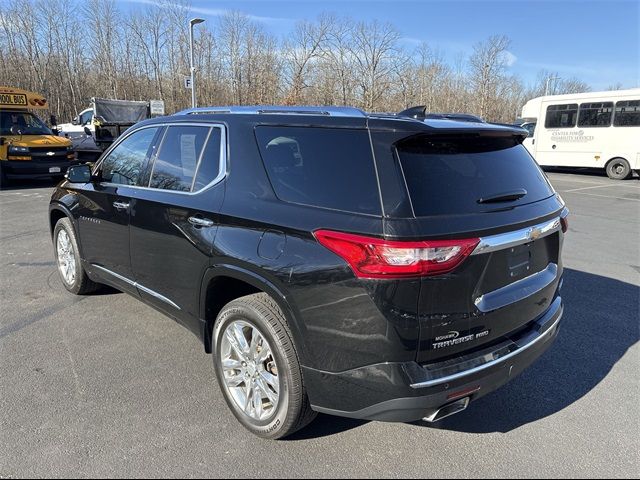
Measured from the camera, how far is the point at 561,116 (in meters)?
19.1

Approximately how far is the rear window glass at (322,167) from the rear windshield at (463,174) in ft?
0.64

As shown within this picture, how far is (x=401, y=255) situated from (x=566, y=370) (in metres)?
2.24

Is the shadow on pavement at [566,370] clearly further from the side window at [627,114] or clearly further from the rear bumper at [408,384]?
the side window at [627,114]

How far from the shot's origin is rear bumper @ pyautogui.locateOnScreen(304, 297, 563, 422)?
2.20 metres

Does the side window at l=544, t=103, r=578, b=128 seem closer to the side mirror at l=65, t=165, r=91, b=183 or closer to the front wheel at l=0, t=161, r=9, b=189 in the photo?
the side mirror at l=65, t=165, r=91, b=183

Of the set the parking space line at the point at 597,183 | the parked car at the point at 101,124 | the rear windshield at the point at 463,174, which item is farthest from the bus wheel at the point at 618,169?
the parked car at the point at 101,124

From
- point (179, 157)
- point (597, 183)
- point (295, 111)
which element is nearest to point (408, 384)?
point (295, 111)

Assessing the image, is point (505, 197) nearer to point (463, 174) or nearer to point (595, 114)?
point (463, 174)

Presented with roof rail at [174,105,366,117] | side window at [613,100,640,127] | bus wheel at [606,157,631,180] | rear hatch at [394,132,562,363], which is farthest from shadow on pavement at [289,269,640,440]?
bus wheel at [606,157,631,180]

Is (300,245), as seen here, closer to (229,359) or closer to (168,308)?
(229,359)

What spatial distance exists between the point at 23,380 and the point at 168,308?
109 centimetres

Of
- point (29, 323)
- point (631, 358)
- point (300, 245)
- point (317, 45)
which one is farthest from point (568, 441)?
point (317, 45)

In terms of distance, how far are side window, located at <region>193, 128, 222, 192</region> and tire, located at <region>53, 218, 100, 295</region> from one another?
87.4 inches

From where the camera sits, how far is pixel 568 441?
2.73 m
